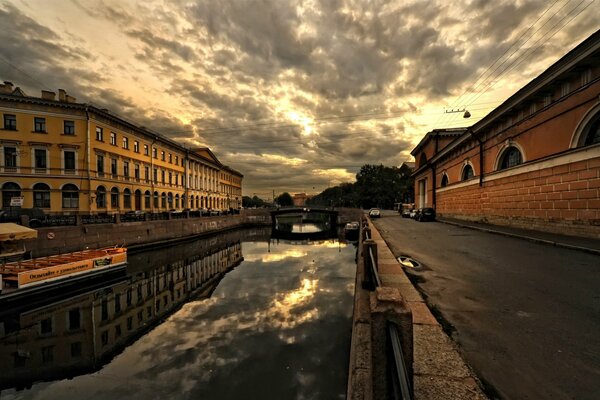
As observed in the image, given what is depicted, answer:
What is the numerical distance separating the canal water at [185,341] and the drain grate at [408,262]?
297 centimetres

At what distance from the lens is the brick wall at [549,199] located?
12.7 m

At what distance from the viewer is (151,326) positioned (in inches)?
444

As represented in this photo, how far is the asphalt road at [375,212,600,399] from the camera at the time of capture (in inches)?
134

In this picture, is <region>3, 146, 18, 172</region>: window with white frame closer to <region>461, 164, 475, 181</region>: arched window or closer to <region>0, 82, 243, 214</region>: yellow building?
<region>0, 82, 243, 214</region>: yellow building

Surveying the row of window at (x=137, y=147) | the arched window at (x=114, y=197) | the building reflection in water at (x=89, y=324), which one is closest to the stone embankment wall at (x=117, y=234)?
the building reflection in water at (x=89, y=324)

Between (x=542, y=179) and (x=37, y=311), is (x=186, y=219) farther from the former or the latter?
(x=542, y=179)

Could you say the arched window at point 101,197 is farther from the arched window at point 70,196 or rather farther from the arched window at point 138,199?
the arched window at point 138,199

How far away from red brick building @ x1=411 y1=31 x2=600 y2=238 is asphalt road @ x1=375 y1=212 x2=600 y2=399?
472 centimetres

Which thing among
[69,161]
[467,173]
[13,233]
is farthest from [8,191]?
[467,173]

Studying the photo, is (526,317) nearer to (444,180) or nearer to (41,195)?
(444,180)

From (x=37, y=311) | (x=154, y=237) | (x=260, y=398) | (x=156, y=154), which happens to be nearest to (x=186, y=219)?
(x=154, y=237)

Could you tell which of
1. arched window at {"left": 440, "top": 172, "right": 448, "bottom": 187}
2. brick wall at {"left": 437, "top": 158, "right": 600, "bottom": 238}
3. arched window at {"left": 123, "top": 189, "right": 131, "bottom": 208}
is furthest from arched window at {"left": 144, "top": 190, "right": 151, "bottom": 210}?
brick wall at {"left": 437, "top": 158, "right": 600, "bottom": 238}

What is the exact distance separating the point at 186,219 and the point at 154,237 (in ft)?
22.0

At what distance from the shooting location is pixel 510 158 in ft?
68.7
